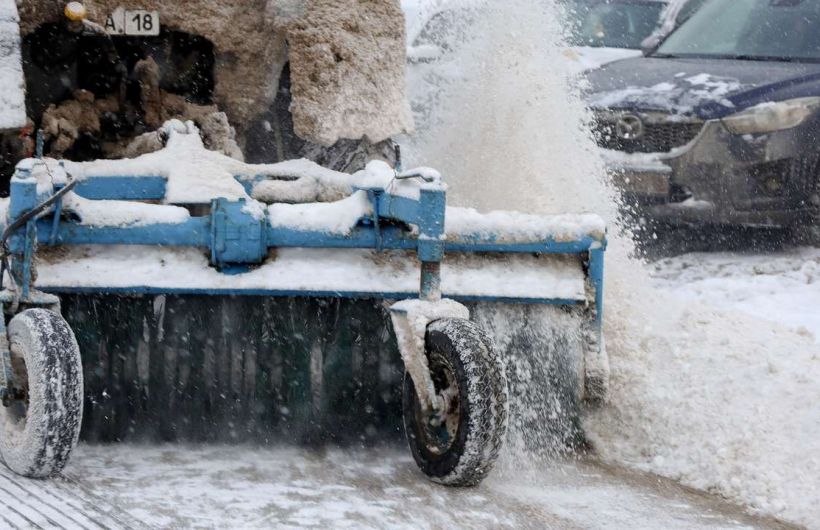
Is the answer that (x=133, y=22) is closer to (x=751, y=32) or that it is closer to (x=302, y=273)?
(x=302, y=273)

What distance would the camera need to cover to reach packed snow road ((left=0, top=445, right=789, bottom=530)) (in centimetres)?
352

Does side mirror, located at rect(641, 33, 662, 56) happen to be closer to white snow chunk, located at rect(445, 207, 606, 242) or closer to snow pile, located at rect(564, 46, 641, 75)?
snow pile, located at rect(564, 46, 641, 75)

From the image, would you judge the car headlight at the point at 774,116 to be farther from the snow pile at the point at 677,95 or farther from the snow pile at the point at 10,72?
the snow pile at the point at 10,72

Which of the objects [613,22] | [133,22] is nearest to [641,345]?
[133,22]

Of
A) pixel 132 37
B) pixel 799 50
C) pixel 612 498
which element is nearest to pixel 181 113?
pixel 132 37

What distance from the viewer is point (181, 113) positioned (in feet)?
17.5

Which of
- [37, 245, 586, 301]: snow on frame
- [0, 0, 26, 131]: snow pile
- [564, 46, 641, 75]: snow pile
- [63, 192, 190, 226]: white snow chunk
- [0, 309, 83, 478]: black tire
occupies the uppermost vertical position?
→ [564, 46, 641, 75]: snow pile

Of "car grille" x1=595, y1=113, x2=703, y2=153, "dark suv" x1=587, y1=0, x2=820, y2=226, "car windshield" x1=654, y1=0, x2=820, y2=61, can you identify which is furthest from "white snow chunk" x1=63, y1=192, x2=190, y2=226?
"car windshield" x1=654, y1=0, x2=820, y2=61

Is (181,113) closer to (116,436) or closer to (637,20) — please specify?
(116,436)

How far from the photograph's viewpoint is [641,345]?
5.05 metres

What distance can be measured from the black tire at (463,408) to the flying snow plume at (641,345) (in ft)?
1.67

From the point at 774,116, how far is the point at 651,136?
782 millimetres

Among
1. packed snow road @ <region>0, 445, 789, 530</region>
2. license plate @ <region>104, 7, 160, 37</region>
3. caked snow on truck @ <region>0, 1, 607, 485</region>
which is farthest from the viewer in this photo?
license plate @ <region>104, 7, 160, 37</region>

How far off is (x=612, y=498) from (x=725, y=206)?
415 centimetres
